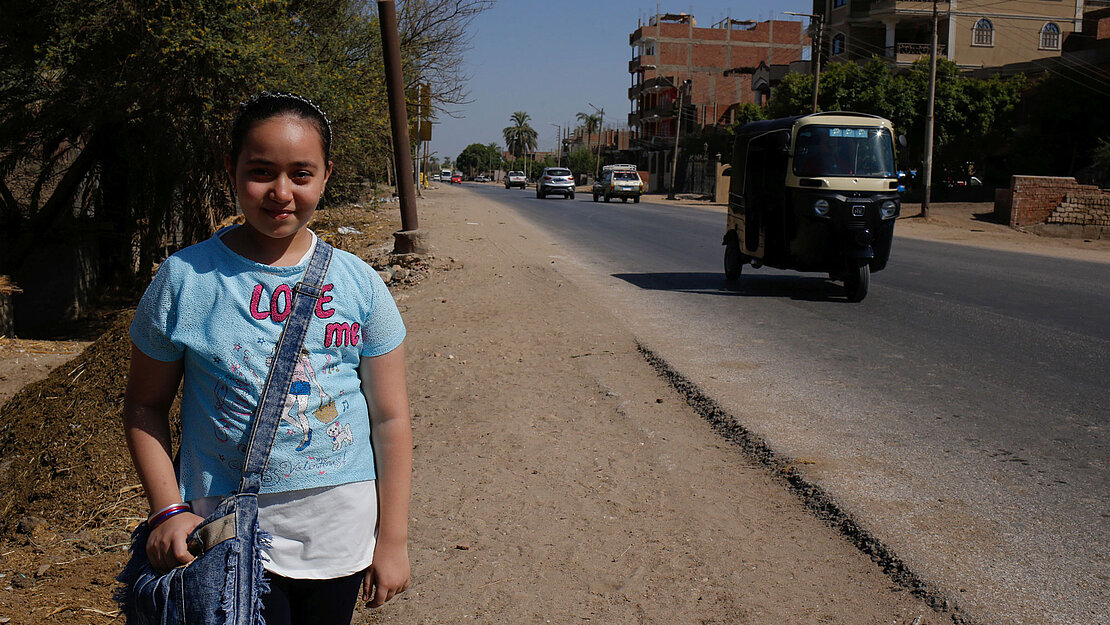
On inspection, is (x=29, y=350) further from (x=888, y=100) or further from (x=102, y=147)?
(x=888, y=100)

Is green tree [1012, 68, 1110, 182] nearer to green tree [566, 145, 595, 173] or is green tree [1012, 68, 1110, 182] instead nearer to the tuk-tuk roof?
the tuk-tuk roof

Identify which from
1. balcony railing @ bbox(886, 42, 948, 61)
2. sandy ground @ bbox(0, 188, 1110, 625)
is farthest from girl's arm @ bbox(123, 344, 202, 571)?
balcony railing @ bbox(886, 42, 948, 61)

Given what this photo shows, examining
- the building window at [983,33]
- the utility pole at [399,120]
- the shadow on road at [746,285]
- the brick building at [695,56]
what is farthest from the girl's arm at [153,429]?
the brick building at [695,56]

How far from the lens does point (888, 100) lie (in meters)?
43.2

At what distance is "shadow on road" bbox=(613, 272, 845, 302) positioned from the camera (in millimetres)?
11570

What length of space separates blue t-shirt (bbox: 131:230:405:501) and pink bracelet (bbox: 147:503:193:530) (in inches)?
2.0

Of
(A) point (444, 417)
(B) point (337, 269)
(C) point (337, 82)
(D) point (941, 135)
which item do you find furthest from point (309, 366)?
(D) point (941, 135)

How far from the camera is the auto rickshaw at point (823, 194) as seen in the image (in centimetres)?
1076

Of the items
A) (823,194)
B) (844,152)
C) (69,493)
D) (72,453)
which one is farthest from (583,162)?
(69,493)

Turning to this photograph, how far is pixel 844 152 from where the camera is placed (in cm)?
1112

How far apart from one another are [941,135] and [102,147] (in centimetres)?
3621

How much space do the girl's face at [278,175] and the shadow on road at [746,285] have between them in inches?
387

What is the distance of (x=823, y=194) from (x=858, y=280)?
Answer: 1077mm

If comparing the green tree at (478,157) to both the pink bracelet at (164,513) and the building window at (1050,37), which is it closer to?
the building window at (1050,37)
